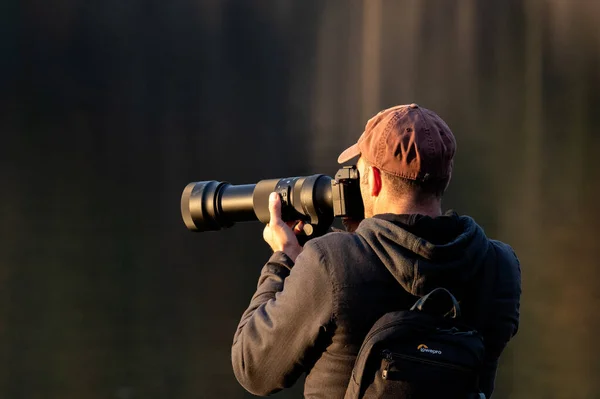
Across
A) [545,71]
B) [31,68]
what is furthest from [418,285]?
[31,68]

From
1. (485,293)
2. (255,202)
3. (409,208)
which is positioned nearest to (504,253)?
(485,293)

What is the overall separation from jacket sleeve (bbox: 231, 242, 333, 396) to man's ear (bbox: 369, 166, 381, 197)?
15 centimetres

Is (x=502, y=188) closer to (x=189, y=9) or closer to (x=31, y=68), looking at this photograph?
(x=189, y=9)

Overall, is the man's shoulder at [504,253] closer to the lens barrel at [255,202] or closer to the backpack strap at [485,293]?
the backpack strap at [485,293]

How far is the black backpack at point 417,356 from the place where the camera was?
1247 millimetres

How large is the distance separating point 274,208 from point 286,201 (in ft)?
0.17

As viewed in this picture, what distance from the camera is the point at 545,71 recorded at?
3988 mm

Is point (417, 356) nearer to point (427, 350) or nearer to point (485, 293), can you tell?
point (427, 350)

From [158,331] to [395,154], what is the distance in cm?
271

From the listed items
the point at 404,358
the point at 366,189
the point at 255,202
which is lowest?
the point at 404,358

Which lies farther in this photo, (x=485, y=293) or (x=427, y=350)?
(x=485, y=293)

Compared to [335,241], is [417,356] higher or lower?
lower

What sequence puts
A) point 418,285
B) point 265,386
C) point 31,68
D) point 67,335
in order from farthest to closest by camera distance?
1. point 31,68
2. point 67,335
3. point 265,386
4. point 418,285

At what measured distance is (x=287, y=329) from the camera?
4.36ft
